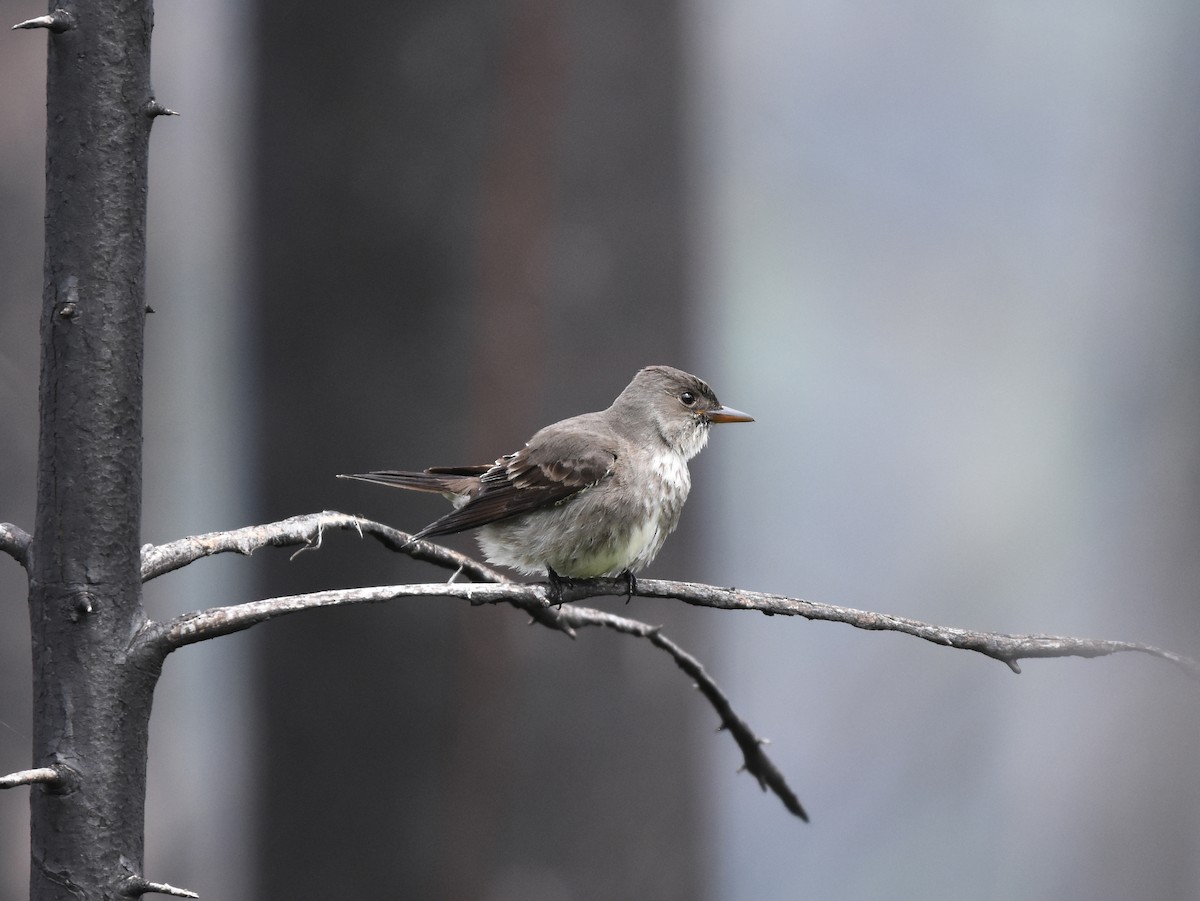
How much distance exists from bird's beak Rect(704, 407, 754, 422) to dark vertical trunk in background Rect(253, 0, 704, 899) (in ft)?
2.46

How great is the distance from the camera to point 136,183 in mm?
912

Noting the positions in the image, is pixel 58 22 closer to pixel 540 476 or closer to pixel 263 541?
pixel 263 541

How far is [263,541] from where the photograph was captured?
98 centimetres

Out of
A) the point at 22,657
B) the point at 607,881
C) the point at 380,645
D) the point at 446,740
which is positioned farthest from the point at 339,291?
the point at 607,881

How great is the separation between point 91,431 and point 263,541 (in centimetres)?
16

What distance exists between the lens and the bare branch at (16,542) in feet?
3.06

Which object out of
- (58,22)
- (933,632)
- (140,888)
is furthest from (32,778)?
(933,632)

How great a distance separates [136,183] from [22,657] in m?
3.08

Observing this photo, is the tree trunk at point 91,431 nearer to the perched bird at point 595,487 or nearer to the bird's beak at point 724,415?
the perched bird at point 595,487

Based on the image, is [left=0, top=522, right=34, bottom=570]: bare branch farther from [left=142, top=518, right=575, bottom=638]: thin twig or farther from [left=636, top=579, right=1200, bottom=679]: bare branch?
[left=636, top=579, right=1200, bottom=679]: bare branch

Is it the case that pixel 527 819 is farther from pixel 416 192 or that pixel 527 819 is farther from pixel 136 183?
pixel 136 183

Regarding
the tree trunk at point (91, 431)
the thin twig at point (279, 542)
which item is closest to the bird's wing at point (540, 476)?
the thin twig at point (279, 542)

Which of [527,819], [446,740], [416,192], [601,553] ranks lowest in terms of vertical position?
[527,819]

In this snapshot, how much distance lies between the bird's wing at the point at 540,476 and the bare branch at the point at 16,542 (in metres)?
1.04
